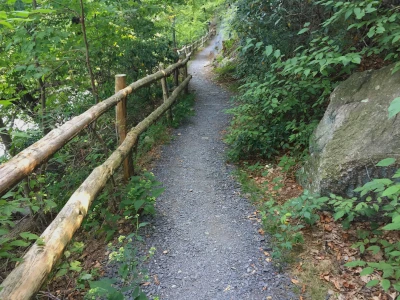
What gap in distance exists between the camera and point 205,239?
3.50 meters

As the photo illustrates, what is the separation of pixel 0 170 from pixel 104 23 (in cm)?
550

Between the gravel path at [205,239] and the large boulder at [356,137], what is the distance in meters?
1.17

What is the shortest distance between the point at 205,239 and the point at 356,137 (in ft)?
7.56

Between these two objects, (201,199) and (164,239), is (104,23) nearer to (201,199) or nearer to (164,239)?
(201,199)

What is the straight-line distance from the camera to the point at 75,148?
374 cm

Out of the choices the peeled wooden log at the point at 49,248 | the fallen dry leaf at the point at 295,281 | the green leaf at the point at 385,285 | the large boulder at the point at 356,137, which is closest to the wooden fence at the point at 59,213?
the peeled wooden log at the point at 49,248

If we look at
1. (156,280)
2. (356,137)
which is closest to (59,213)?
(156,280)

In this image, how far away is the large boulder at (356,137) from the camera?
3.24m

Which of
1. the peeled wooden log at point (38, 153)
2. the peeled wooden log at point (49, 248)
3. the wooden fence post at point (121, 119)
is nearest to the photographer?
the peeled wooden log at point (49, 248)

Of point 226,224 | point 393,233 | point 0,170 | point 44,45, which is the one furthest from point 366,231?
point 44,45

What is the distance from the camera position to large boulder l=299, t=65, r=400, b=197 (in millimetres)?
3236

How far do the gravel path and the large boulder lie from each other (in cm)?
117

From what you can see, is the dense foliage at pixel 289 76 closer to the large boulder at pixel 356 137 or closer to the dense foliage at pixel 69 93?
the large boulder at pixel 356 137

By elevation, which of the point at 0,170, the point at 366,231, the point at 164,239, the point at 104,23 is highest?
the point at 104,23
